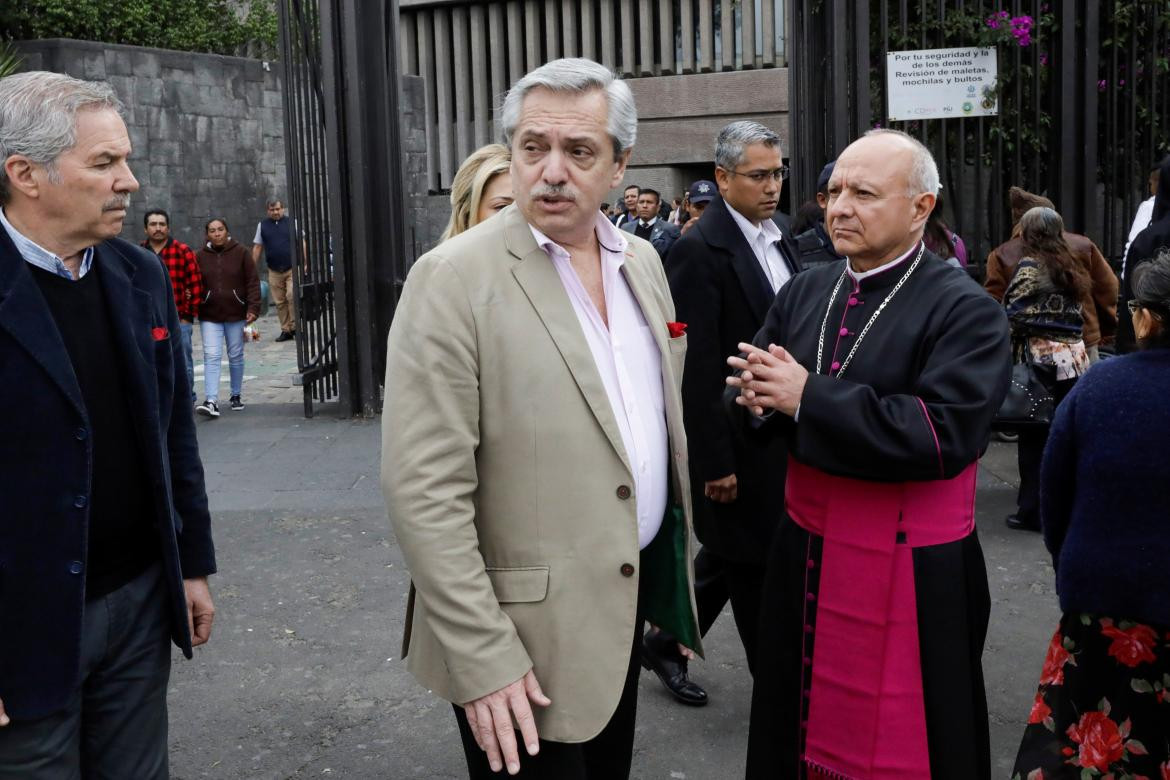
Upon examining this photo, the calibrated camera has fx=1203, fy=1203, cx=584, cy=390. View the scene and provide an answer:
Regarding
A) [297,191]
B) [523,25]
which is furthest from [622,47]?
[297,191]

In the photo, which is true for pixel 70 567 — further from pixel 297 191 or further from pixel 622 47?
pixel 622 47

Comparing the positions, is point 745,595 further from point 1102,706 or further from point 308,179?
point 308,179

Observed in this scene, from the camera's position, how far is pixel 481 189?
3576 millimetres

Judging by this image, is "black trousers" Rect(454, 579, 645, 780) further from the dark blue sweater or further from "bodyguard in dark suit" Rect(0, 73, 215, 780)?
the dark blue sweater

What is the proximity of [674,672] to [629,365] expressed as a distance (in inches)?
84.5

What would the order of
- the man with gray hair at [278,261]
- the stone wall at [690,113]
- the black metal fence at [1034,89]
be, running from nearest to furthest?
1. the black metal fence at [1034,89]
2. the man with gray hair at [278,261]
3. the stone wall at [690,113]

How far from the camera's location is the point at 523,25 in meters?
20.4

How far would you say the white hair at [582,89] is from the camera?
2.29 m

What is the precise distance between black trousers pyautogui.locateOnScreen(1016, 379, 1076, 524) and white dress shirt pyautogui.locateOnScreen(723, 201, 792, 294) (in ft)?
8.73

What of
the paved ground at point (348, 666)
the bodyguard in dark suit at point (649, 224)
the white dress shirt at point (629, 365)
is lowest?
the paved ground at point (348, 666)

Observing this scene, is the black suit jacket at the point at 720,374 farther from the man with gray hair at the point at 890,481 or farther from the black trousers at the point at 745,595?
the man with gray hair at the point at 890,481

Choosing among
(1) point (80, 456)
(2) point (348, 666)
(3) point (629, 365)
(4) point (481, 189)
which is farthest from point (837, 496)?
(2) point (348, 666)

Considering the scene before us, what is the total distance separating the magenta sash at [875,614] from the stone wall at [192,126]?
1486 centimetres

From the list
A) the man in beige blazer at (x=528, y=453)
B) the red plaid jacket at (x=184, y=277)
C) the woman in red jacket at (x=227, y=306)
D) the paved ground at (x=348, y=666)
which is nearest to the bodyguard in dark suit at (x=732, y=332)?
the paved ground at (x=348, y=666)
